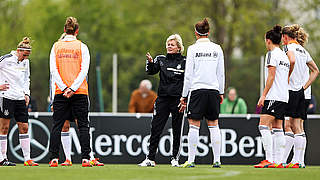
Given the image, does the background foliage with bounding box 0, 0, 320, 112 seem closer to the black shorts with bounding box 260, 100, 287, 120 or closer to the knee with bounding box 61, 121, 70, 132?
the knee with bounding box 61, 121, 70, 132

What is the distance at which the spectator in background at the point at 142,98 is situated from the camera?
1852 cm

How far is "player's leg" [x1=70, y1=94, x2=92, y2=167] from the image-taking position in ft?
35.3

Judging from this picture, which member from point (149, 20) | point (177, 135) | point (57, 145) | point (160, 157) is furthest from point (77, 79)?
point (149, 20)

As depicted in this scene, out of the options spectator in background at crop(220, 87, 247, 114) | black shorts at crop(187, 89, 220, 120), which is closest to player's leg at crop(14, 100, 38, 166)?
black shorts at crop(187, 89, 220, 120)

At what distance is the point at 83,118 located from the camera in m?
10.8

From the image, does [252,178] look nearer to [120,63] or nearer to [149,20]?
[120,63]

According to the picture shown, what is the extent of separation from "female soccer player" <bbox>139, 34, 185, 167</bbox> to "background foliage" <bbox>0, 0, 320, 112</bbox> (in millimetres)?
10160

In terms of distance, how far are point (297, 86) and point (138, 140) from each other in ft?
14.7

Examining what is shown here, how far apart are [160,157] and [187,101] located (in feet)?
13.0

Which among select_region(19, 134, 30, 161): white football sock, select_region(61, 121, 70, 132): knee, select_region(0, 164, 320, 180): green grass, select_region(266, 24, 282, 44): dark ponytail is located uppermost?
select_region(266, 24, 282, 44): dark ponytail

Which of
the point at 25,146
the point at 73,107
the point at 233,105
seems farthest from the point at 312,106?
the point at 73,107

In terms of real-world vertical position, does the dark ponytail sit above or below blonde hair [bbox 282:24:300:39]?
below

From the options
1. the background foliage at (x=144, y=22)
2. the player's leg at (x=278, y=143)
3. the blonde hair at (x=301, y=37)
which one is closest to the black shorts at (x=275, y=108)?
the player's leg at (x=278, y=143)

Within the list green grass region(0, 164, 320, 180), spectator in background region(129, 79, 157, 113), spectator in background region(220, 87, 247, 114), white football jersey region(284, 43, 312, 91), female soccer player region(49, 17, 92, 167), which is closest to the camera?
green grass region(0, 164, 320, 180)
